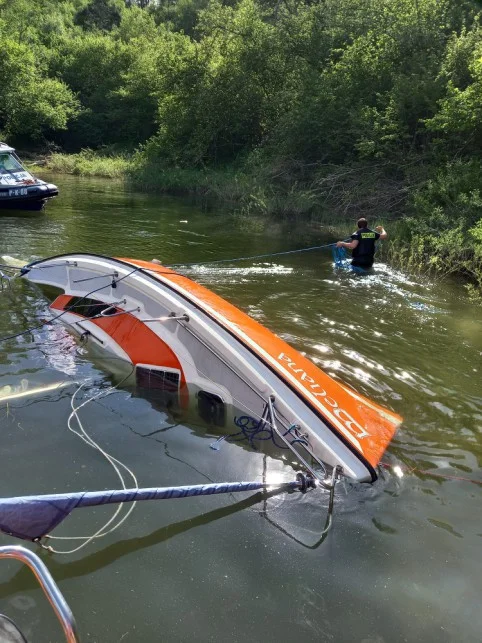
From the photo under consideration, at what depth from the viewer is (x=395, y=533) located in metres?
3.64

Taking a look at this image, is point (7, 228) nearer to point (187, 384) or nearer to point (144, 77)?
point (187, 384)

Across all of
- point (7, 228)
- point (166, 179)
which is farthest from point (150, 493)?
point (166, 179)

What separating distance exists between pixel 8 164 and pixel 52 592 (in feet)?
57.7

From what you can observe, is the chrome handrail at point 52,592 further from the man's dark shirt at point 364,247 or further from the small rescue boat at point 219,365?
the man's dark shirt at point 364,247

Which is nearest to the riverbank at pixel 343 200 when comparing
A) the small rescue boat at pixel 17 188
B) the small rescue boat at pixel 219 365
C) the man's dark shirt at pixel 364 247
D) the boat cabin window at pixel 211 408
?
the man's dark shirt at pixel 364 247

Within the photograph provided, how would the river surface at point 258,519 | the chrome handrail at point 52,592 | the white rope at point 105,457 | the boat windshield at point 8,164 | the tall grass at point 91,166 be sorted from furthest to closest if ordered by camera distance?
the tall grass at point 91,166 < the boat windshield at point 8,164 < the white rope at point 105,457 < the river surface at point 258,519 < the chrome handrail at point 52,592

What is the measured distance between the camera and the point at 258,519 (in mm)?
3684

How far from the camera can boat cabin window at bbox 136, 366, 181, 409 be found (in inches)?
210

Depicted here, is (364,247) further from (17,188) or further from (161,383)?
(17,188)

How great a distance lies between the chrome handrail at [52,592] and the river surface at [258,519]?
118cm

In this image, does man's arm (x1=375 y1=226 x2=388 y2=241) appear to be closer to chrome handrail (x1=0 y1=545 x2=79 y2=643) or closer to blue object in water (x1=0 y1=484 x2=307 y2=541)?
blue object in water (x1=0 y1=484 x2=307 y2=541)

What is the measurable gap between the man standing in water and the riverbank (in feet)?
3.79

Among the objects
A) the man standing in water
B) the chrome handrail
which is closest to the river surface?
the chrome handrail

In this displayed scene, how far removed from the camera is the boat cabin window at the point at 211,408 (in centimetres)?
500
